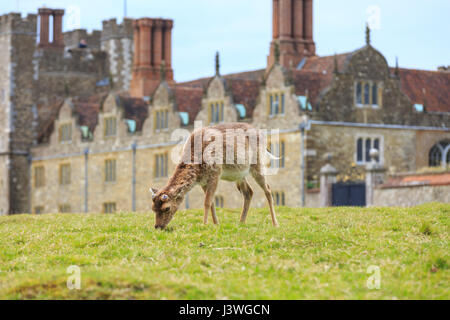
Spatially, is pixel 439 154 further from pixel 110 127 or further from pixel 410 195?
pixel 110 127

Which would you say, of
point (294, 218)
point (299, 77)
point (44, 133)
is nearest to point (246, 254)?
point (294, 218)

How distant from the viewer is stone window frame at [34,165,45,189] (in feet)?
237

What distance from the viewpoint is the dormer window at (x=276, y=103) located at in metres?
52.2

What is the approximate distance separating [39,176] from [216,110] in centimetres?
2187

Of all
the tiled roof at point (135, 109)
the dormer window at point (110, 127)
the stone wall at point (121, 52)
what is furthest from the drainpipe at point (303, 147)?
the stone wall at point (121, 52)

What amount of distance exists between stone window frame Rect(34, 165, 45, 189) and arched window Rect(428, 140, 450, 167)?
3153 cm

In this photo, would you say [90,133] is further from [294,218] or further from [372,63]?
[294,218]

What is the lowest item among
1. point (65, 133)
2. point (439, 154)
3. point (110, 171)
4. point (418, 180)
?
point (418, 180)

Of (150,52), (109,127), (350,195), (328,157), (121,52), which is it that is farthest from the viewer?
(121,52)

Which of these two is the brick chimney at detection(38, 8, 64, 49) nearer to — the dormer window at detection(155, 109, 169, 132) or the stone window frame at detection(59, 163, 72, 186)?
the stone window frame at detection(59, 163, 72, 186)

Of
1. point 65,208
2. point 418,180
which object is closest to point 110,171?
point 65,208

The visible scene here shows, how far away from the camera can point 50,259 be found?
15812mm

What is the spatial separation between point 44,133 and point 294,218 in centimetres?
5509

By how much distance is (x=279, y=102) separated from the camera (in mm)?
52344
